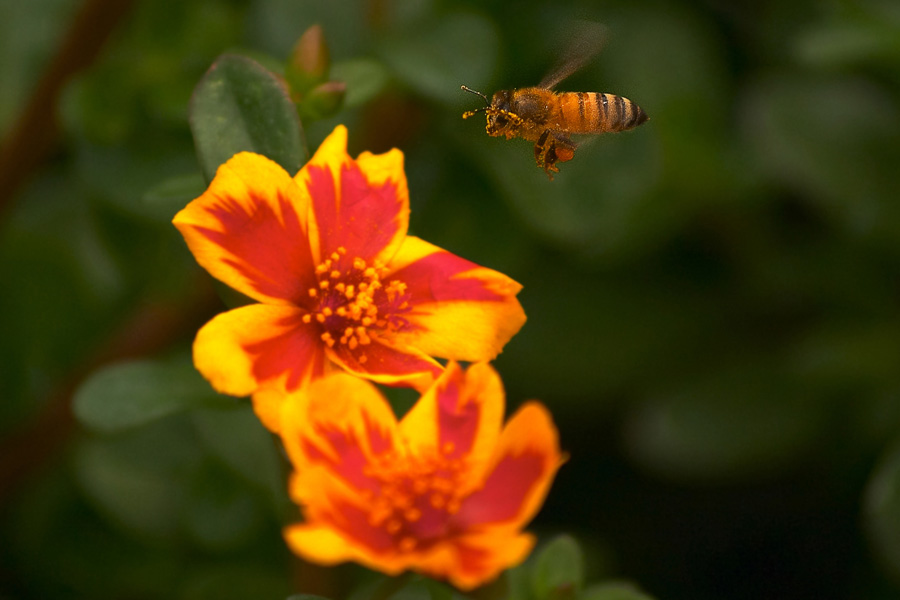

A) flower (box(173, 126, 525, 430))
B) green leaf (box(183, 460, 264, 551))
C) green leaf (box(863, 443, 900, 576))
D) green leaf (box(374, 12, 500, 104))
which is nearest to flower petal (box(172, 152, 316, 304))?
flower (box(173, 126, 525, 430))

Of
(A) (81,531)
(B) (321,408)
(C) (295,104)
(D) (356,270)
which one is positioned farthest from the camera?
(A) (81,531)

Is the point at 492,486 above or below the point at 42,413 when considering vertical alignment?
above

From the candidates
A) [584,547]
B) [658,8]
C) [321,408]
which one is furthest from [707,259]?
[321,408]

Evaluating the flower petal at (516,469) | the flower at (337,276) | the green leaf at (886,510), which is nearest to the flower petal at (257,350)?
the flower at (337,276)

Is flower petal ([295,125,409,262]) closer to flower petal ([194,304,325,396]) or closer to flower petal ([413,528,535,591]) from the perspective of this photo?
flower petal ([194,304,325,396])

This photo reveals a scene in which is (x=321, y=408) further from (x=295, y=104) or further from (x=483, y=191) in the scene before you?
(x=483, y=191)

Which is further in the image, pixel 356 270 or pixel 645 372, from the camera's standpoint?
pixel 645 372

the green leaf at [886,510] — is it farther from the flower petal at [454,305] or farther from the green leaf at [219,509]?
the green leaf at [219,509]
